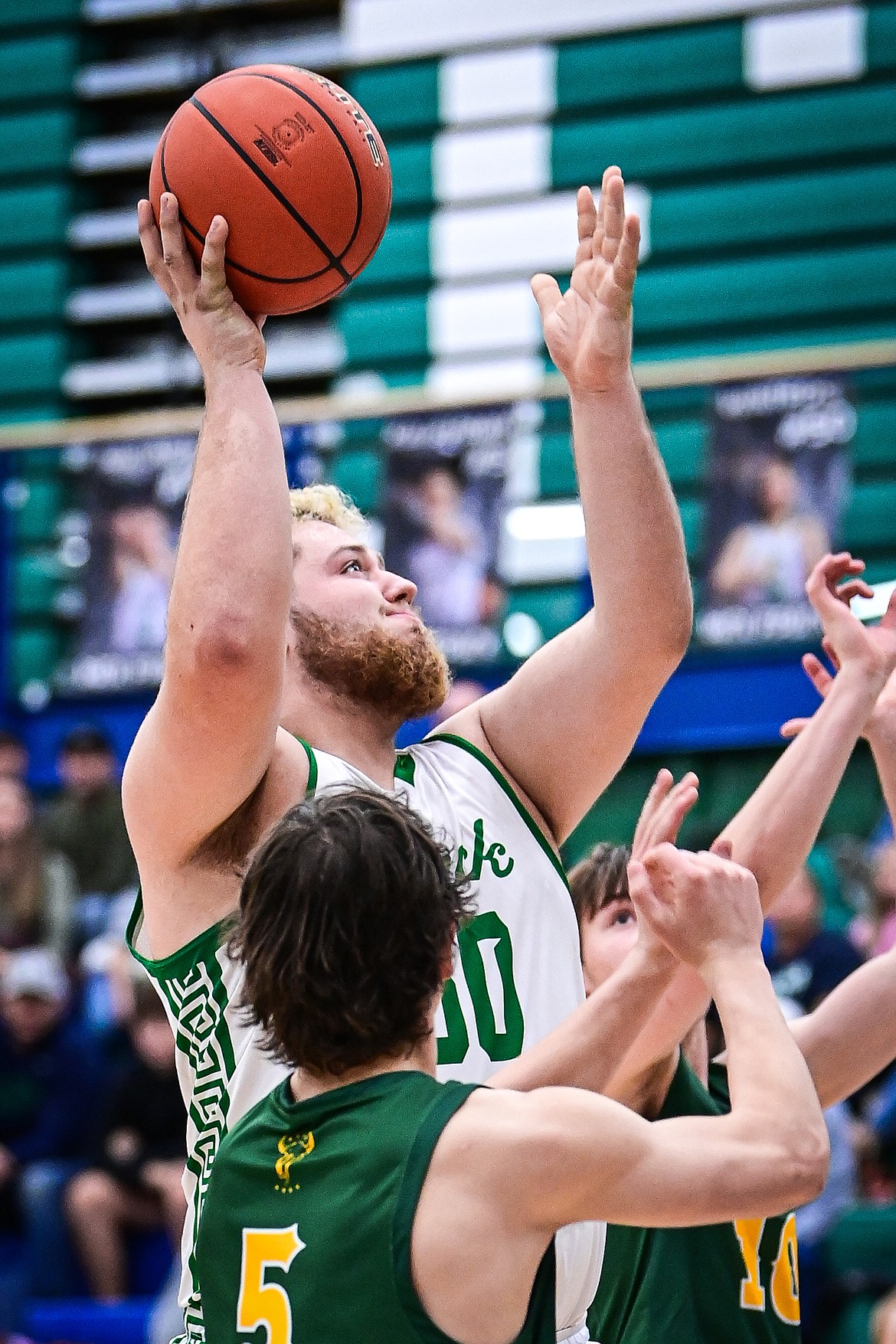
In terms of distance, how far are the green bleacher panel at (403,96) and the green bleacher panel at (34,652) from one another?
3.85 metres

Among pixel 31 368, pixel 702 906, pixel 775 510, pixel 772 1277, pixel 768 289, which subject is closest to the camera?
pixel 702 906

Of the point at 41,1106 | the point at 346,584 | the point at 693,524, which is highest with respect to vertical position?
the point at 346,584

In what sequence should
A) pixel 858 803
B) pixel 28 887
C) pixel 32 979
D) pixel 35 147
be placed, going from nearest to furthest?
pixel 858 803 → pixel 32 979 → pixel 28 887 → pixel 35 147

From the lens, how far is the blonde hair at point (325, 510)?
3570 millimetres

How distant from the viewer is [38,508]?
394 inches

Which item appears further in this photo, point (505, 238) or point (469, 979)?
point (505, 238)

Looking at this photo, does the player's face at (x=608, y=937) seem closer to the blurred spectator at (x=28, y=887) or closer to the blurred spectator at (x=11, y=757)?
the blurred spectator at (x=28, y=887)

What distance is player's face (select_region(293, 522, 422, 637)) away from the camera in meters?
3.32

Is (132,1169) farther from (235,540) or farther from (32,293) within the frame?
(32,293)

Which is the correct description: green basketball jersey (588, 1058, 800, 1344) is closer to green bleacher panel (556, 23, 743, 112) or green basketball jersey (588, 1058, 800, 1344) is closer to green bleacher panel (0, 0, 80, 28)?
green bleacher panel (556, 23, 743, 112)

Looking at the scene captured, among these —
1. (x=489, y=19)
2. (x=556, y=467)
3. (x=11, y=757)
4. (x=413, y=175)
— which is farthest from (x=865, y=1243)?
(x=489, y=19)

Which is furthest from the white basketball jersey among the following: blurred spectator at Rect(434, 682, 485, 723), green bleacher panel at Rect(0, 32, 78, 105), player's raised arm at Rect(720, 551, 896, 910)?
green bleacher panel at Rect(0, 32, 78, 105)

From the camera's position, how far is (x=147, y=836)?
9.29 feet

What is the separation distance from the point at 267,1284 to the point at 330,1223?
13 centimetres
